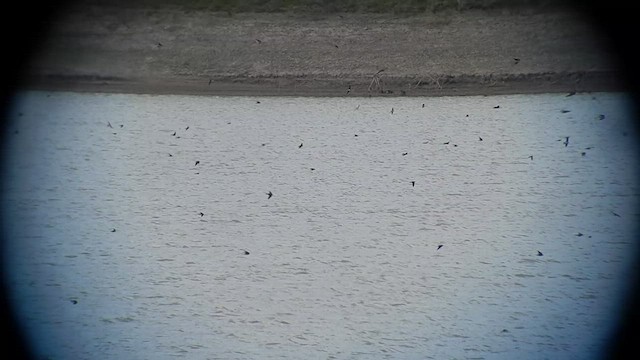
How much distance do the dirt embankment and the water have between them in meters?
0.27

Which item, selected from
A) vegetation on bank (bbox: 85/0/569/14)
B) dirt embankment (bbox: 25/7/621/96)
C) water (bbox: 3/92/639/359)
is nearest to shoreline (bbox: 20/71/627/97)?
dirt embankment (bbox: 25/7/621/96)

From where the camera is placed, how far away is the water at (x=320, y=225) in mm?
2455

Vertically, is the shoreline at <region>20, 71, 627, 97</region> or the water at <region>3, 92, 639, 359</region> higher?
the shoreline at <region>20, 71, 627, 97</region>

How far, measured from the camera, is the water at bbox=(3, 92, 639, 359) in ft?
8.05

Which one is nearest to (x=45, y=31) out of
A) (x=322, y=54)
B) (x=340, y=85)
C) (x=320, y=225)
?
(x=322, y=54)

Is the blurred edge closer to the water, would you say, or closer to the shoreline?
the shoreline

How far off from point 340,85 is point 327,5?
1223mm

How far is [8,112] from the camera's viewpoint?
4.35 metres

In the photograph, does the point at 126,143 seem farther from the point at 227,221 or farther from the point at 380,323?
the point at 380,323

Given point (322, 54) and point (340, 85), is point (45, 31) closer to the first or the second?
point (322, 54)

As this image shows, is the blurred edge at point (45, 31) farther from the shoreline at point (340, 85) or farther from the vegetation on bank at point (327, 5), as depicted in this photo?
the vegetation on bank at point (327, 5)

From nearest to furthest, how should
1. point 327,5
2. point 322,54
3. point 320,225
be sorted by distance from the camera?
1. point 320,225
2. point 322,54
3. point 327,5

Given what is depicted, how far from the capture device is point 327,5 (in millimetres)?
5301

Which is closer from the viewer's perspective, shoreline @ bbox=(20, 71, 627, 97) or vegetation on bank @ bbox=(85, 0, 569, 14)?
shoreline @ bbox=(20, 71, 627, 97)
